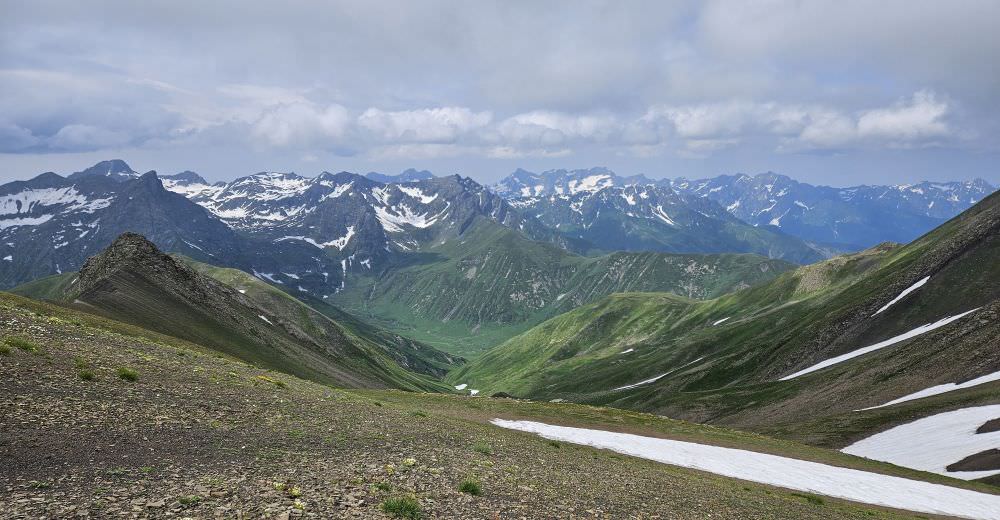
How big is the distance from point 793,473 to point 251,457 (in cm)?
4272

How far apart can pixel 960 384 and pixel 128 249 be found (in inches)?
5241

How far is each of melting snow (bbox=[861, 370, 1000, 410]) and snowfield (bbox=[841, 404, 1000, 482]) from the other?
12395 millimetres

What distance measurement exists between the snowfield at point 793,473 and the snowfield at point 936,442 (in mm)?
13222

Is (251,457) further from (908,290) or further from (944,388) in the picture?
(908,290)

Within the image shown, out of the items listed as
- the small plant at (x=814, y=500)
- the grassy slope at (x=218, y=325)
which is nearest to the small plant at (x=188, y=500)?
the small plant at (x=814, y=500)

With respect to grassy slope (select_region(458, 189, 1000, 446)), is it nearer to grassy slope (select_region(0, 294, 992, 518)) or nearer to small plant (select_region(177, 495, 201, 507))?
grassy slope (select_region(0, 294, 992, 518))

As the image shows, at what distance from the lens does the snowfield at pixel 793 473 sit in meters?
38.6

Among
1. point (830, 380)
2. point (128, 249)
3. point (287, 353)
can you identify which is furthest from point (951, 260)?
point (128, 249)

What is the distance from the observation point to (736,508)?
86.0 feet

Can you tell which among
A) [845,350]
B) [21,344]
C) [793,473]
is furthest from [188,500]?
[845,350]

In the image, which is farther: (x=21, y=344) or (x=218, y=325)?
(x=218, y=325)

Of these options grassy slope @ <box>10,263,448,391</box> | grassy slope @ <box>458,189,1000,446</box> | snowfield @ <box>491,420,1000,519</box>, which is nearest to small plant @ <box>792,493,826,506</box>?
snowfield @ <box>491,420,1000,519</box>

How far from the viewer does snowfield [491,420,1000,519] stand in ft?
127

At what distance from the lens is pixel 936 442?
59.3 metres
